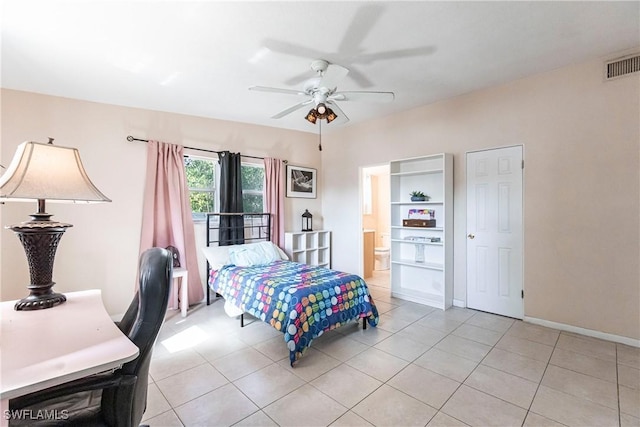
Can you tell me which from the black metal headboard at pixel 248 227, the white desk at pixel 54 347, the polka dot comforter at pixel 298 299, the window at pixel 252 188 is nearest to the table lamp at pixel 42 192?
the white desk at pixel 54 347

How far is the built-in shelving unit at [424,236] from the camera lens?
3844 mm

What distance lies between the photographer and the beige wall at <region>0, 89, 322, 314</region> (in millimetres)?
3125

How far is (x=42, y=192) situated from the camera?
1.40 metres

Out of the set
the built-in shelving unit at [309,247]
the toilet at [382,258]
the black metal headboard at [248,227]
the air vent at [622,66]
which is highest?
the air vent at [622,66]

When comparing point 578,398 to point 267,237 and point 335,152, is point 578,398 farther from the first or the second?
point 335,152

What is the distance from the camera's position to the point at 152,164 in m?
3.78

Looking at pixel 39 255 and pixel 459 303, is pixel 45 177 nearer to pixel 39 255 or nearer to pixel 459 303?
pixel 39 255

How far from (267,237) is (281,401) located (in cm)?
299

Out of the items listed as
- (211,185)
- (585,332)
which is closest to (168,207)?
(211,185)

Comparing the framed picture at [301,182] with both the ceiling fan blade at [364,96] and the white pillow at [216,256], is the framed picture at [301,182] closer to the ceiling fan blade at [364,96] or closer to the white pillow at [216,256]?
the white pillow at [216,256]

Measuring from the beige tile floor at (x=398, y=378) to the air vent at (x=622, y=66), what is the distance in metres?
2.53

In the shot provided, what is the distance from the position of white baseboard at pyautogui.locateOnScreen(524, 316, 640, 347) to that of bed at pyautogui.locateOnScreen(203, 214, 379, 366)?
1.78m

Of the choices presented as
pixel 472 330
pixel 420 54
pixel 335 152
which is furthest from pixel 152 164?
pixel 472 330

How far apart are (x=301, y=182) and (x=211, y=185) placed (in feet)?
5.23
